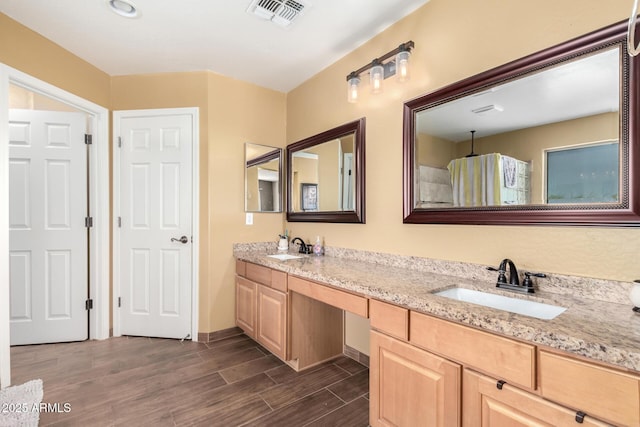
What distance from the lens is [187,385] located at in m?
2.08

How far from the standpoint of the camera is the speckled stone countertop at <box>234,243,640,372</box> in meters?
0.89

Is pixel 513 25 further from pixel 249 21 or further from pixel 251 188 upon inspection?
pixel 251 188

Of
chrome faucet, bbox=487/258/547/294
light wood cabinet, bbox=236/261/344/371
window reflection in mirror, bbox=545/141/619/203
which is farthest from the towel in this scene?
light wood cabinet, bbox=236/261/344/371

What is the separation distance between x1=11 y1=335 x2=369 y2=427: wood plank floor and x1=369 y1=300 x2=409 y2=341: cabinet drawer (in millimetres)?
708

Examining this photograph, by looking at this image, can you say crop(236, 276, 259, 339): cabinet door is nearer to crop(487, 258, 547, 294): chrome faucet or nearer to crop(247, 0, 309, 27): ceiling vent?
crop(487, 258, 547, 294): chrome faucet

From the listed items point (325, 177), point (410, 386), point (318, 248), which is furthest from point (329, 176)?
point (410, 386)

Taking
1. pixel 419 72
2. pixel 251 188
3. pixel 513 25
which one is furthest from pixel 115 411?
pixel 513 25

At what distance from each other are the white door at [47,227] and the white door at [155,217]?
332 millimetres

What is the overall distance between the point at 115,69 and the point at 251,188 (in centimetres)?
167

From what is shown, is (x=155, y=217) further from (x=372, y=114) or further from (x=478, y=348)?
(x=478, y=348)

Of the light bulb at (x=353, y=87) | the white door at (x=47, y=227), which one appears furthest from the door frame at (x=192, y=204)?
the light bulb at (x=353, y=87)

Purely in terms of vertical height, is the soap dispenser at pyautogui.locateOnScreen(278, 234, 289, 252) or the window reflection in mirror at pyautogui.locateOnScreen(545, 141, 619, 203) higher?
the window reflection in mirror at pyautogui.locateOnScreen(545, 141, 619, 203)

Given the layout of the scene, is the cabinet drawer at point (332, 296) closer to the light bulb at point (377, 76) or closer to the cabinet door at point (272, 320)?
the cabinet door at point (272, 320)

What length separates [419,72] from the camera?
1.93 metres
